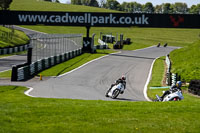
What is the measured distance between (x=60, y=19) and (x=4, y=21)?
23.2 ft

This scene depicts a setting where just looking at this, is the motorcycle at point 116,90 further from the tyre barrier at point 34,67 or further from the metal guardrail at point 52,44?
the metal guardrail at point 52,44

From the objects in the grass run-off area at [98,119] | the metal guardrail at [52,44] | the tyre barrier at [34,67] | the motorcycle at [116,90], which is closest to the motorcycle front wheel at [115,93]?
the motorcycle at [116,90]

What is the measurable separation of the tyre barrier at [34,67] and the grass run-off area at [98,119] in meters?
14.6

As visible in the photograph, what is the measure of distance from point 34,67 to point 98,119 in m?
20.9

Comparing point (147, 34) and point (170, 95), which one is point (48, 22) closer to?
point (170, 95)

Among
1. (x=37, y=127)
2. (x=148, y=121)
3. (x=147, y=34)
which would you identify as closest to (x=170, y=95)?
(x=148, y=121)

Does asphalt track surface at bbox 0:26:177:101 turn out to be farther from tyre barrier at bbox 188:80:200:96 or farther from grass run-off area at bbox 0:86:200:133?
grass run-off area at bbox 0:86:200:133

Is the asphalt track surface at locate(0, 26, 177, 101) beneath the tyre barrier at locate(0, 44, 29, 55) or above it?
beneath

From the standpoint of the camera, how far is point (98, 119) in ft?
32.2

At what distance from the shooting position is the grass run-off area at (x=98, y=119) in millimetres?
8832

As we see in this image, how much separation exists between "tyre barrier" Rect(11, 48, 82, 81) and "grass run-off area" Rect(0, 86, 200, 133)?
1463 centimetres

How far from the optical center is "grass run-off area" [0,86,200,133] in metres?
8.83

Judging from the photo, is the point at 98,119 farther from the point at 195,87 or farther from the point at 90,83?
the point at 90,83

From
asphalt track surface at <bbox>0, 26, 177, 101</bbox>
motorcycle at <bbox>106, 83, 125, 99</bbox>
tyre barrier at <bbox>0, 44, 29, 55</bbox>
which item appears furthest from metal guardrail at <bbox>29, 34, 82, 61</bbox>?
motorcycle at <bbox>106, 83, 125, 99</bbox>
